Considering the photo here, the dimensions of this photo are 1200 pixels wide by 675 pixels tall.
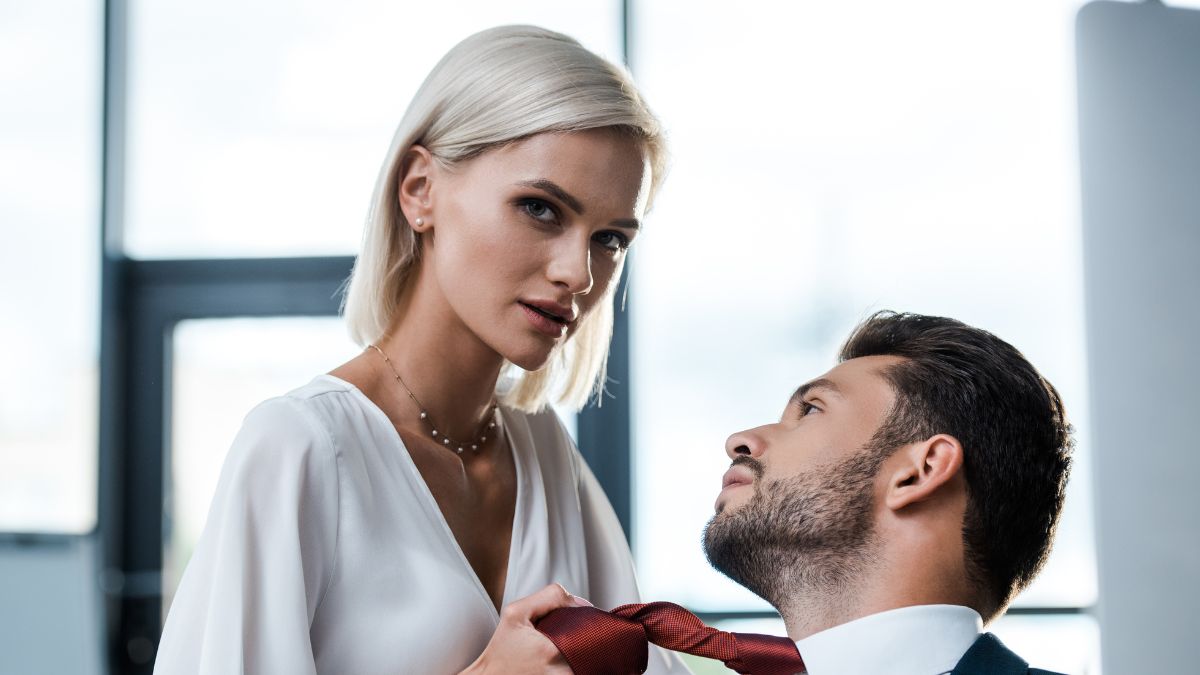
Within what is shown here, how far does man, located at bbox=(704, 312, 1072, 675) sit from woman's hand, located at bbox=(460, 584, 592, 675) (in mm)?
296

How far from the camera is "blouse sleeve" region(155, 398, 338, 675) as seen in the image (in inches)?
47.9

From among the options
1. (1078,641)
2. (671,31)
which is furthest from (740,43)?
(1078,641)

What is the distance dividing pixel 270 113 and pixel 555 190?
8.44 ft

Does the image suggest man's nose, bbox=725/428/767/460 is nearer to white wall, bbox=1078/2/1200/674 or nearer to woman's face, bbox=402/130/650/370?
woman's face, bbox=402/130/650/370

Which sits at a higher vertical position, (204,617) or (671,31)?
(671,31)

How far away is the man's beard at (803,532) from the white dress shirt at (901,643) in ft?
0.24

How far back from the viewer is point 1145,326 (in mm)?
3236

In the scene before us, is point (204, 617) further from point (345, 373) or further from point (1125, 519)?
point (1125, 519)

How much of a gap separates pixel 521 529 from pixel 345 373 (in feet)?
1.14

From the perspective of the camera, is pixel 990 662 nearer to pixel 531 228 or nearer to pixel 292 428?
pixel 531 228

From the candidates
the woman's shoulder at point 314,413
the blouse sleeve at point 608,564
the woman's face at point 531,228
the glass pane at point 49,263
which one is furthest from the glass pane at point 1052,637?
the glass pane at point 49,263

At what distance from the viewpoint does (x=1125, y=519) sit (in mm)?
3219

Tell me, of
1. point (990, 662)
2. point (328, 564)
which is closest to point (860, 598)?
point (990, 662)

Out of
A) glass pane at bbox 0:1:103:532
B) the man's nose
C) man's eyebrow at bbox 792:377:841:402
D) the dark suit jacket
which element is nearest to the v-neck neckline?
the man's nose
